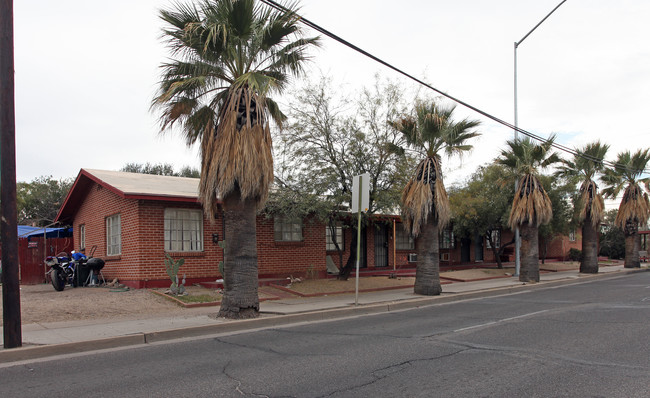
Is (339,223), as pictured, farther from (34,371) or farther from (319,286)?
(34,371)

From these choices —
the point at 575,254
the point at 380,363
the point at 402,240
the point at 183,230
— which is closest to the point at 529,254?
the point at 402,240

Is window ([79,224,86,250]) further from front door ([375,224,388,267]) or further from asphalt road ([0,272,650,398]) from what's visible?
asphalt road ([0,272,650,398])

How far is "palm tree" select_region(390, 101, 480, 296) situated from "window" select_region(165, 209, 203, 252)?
21.8 ft

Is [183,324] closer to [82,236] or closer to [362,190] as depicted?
[362,190]

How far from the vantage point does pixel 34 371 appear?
21.7 feet

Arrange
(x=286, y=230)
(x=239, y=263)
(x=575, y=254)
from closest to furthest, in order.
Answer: (x=239, y=263) → (x=286, y=230) → (x=575, y=254)

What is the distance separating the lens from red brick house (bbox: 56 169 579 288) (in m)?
14.3

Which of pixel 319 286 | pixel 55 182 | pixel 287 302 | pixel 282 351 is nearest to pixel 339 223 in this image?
pixel 319 286

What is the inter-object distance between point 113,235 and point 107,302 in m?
5.02

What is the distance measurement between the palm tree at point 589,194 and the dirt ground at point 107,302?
13468 mm

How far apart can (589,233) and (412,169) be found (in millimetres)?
13932

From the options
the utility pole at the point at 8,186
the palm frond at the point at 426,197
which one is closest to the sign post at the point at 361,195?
the palm frond at the point at 426,197

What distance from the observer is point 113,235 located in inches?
653

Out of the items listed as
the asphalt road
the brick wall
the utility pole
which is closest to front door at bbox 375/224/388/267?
the brick wall
